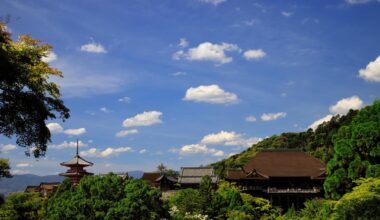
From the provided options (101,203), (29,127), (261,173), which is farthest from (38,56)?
(261,173)

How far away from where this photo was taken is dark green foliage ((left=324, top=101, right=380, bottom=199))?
23047mm

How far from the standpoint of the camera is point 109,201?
2120 cm

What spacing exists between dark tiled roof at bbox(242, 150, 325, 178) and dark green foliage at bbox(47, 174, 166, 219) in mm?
26442

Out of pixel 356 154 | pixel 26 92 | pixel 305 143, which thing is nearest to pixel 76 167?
pixel 356 154

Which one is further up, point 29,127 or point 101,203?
point 29,127

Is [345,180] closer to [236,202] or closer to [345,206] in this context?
[345,206]

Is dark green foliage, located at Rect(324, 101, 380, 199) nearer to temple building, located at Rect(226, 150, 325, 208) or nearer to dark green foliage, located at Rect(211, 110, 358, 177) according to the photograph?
temple building, located at Rect(226, 150, 325, 208)

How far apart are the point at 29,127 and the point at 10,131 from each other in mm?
451

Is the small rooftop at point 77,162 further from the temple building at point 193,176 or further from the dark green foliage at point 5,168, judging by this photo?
the dark green foliage at point 5,168

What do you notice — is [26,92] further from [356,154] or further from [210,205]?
[210,205]

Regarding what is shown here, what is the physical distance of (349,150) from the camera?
23.5m

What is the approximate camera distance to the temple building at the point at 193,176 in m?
53.4

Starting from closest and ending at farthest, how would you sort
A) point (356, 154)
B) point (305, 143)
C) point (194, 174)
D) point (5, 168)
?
point (356, 154), point (5, 168), point (194, 174), point (305, 143)

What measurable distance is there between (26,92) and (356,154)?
60.4 ft
